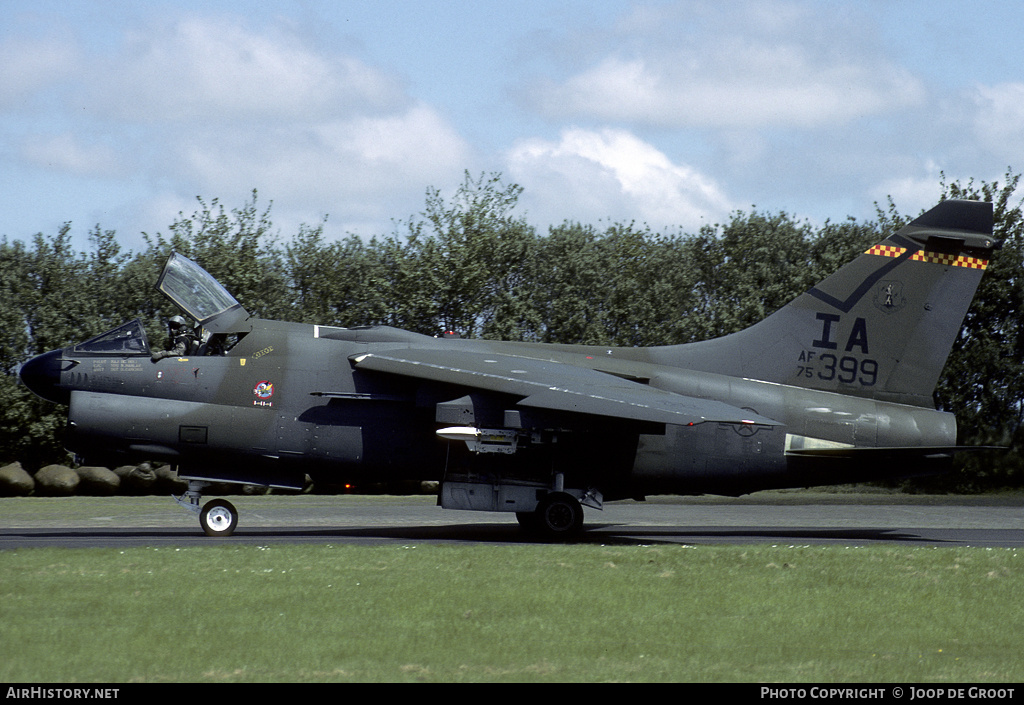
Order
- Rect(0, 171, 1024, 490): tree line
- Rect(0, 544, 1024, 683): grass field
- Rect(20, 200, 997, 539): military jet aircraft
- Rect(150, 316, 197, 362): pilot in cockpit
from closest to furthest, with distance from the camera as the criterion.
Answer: Rect(0, 544, 1024, 683): grass field → Rect(20, 200, 997, 539): military jet aircraft → Rect(150, 316, 197, 362): pilot in cockpit → Rect(0, 171, 1024, 490): tree line

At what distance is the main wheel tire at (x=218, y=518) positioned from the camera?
703 inches

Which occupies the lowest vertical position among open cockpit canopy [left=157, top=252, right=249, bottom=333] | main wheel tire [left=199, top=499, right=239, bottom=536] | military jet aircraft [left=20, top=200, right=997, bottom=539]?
main wheel tire [left=199, top=499, right=239, bottom=536]

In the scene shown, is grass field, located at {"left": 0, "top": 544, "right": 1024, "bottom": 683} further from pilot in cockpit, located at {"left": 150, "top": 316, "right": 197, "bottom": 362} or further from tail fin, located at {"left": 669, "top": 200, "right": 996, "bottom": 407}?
tail fin, located at {"left": 669, "top": 200, "right": 996, "bottom": 407}

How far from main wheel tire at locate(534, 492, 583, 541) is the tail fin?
12.1 ft

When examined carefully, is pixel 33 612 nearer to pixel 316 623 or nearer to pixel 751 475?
pixel 316 623

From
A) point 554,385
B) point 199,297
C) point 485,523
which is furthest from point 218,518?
point 554,385

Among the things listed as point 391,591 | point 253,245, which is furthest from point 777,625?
point 253,245

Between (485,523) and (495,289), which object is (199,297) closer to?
(485,523)

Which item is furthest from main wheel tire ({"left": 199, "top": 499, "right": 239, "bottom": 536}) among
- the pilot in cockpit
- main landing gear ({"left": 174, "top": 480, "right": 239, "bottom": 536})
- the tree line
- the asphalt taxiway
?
the tree line

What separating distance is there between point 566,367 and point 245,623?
975cm

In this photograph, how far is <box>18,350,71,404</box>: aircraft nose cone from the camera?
696 inches

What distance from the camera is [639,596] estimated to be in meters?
11.4

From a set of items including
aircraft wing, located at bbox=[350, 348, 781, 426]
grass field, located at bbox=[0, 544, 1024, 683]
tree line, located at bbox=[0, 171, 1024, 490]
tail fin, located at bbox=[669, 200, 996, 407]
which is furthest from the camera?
tree line, located at bbox=[0, 171, 1024, 490]
